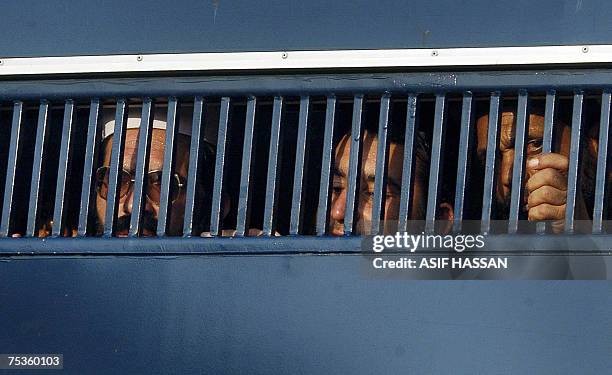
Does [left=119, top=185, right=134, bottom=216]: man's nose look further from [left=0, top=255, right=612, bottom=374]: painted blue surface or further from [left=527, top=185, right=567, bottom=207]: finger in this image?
[left=527, top=185, right=567, bottom=207]: finger

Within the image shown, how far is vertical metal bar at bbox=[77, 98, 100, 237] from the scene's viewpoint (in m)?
3.88

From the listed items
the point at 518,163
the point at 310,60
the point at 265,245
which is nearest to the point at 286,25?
the point at 310,60

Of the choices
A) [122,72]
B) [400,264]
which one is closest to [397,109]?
[400,264]

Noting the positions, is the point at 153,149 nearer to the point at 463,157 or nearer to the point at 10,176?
the point at 10,176

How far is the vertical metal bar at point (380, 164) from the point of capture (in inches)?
146

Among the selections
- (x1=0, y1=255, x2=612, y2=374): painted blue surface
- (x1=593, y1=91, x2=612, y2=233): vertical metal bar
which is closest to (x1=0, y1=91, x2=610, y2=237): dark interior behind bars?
(x1=593, y1=91, x2=612, y2=233): vertical metal bar

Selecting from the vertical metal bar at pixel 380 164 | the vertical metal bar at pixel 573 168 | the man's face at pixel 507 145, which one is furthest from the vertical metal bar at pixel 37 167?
the vertical metal bar at pixel 573 168

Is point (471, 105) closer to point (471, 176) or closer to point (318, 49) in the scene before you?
point (471, 176)

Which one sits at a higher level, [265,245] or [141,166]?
[141,166]

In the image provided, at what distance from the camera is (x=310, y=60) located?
380cm

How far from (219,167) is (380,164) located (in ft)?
1.46

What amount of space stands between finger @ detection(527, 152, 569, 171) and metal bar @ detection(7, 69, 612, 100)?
18cm

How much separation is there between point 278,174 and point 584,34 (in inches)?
35.1

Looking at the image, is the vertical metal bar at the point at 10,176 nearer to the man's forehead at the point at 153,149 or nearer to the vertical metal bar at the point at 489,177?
the man's forehead at the point at 153,149
